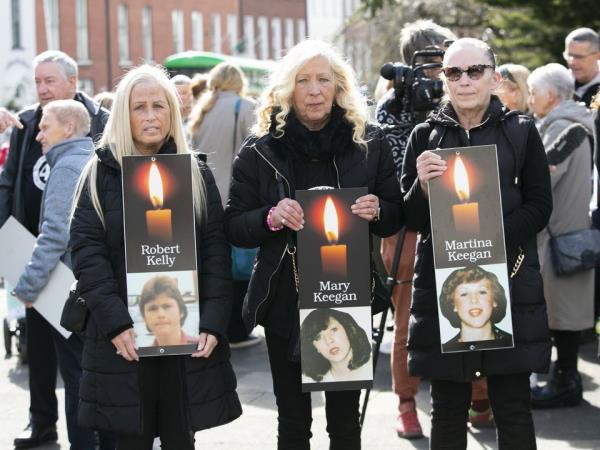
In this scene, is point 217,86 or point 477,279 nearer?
point 477,279

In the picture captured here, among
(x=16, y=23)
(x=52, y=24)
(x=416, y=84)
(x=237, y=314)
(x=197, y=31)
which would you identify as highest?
(x=197, y=31)

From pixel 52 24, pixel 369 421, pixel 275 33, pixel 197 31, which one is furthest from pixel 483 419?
pixel 275 33

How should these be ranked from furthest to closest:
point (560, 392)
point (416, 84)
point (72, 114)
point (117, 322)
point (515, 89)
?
point (515, 89) → point (560, 392) → point (416, 84) → point (72, 114) → point (117, 322)

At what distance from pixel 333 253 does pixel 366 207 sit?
0.22 metres

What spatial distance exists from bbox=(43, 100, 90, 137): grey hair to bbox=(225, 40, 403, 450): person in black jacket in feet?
4.80

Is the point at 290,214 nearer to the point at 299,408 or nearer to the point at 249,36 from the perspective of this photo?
the point at 299,408

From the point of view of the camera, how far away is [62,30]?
49.7 m

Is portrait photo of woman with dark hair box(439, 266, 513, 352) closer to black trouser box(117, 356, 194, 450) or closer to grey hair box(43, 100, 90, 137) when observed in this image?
black trouser box(117, 356, 194, 450)

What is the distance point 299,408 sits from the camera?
4.65 m

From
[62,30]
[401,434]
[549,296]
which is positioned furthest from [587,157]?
[62,30]

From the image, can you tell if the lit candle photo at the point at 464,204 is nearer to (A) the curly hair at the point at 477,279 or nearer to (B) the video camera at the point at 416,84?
(A) the curly hair at the point at 477,279

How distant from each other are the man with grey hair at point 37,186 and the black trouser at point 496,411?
247 cm

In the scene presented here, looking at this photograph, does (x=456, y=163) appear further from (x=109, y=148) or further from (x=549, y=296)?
(x=549, y=296)

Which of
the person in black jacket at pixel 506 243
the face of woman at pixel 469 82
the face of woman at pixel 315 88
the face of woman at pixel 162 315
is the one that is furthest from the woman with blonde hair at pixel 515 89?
the face of woman at pixel 162 315
